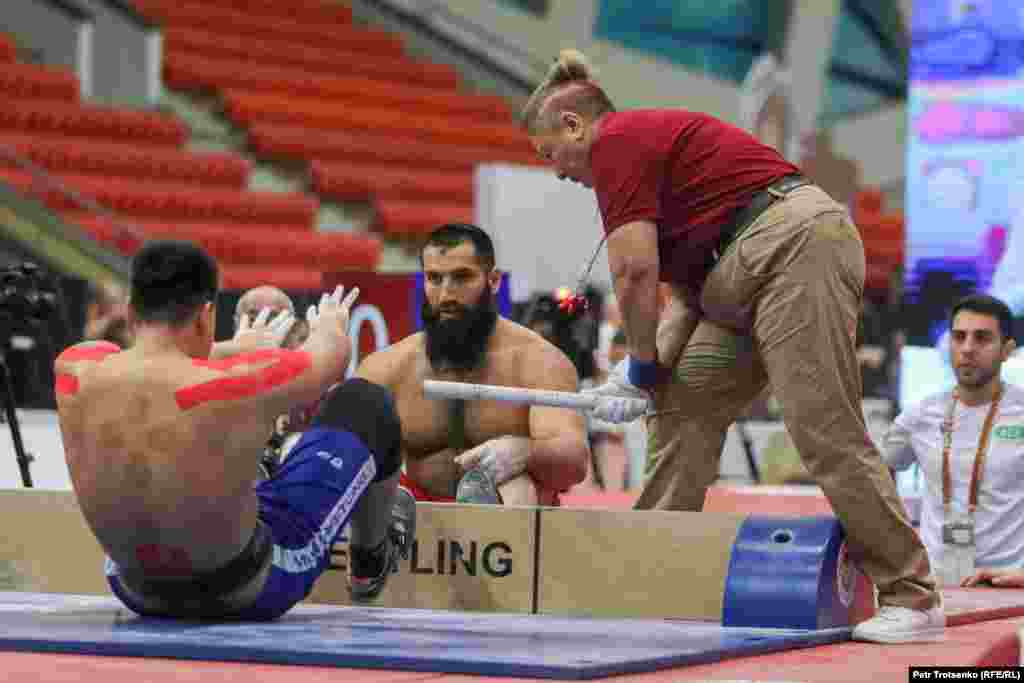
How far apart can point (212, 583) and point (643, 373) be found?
1.19 meters

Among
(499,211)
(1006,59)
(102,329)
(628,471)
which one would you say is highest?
(1006,59)

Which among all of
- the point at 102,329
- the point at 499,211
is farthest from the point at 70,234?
the point at 499,211

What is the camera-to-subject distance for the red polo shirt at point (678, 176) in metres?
4.30

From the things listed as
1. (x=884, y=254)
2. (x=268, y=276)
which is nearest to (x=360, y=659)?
(x=268, y=276)

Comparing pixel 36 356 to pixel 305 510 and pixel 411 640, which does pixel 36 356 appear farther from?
pixel 411 640

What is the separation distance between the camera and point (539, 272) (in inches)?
492

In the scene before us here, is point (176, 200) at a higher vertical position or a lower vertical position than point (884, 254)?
higher

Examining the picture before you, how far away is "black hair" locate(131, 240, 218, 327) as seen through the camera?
376 centimetres

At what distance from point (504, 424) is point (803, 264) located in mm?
1534

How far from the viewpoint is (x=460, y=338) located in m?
5.58

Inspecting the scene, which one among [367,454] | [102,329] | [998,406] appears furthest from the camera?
[102,329]

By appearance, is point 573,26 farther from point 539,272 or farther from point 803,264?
point 803,264

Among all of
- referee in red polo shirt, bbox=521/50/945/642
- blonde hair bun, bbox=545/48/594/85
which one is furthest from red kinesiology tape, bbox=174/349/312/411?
blonde hair bun, bbox=545/48/594/85

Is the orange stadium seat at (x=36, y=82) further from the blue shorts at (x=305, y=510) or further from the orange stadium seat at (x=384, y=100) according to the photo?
the blue shorts at (x=305, y=510)
